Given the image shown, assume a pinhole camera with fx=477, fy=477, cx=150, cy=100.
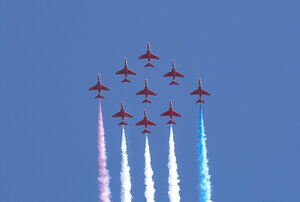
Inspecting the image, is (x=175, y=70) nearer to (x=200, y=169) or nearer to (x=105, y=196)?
(x=200, y=169)

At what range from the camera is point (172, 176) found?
209 feet

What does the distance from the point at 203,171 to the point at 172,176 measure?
13.8 feet

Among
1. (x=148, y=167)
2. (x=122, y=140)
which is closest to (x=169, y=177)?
(x=148, y=167)

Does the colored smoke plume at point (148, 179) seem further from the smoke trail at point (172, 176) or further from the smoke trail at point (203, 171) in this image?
the smoke trail at point (203, 171)

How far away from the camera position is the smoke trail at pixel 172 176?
62688 millimetres

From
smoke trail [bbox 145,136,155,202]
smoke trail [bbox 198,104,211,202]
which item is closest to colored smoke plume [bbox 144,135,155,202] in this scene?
smoke trail [bbox 145,136,155,202]

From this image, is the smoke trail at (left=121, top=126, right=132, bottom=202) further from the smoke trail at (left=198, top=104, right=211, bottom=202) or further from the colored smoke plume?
the smoke trail at (left=198, top=104, right=211, bottom=202)

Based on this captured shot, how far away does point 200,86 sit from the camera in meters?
63.3

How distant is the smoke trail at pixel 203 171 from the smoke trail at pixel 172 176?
3175 mm

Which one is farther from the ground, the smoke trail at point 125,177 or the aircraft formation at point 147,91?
the aircraft formation at point 147,91

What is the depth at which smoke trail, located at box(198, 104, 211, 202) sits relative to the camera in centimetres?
6219

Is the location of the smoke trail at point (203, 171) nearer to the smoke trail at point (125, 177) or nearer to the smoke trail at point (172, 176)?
the smoke trail at point (172, 176)

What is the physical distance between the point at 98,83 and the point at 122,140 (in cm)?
836

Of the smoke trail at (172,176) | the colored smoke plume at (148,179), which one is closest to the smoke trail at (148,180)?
the colored smoke plume at (148,179)
